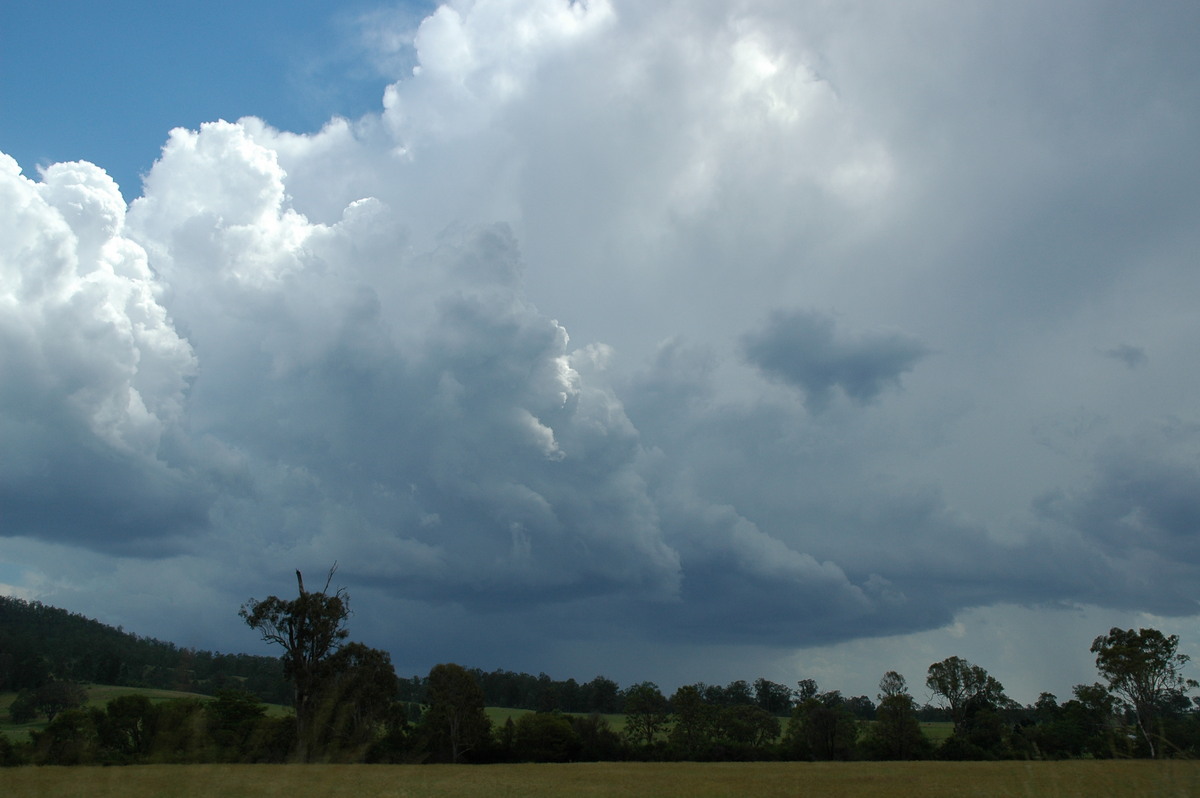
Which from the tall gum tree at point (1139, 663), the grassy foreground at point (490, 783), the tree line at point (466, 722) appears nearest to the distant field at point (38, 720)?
the tree line at point (466, 722)

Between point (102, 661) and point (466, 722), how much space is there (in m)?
103

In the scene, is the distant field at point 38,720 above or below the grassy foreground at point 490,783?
below

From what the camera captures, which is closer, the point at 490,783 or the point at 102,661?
the point at 490,783

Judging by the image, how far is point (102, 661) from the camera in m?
139

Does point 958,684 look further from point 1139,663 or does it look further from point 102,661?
point 102,661

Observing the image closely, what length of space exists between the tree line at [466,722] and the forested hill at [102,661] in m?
24.5

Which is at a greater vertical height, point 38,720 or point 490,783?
point 490,783

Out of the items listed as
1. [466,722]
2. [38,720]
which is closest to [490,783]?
[466,722]

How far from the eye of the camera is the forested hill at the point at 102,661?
109 meters

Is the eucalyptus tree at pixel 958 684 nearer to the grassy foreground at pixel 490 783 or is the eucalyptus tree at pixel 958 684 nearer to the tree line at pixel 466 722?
the tree line at pixel 466 722

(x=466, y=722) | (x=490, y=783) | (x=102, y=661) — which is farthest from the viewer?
(x=102, y=661)

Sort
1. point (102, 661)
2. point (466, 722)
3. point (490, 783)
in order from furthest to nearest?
point (102, 661) → point (466, 722) → point (490, 783)

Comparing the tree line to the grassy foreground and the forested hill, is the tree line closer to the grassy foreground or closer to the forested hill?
the grassy foreground

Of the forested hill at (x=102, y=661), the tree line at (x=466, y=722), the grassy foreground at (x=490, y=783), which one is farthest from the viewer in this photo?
the forested hill at (x=102, y=661)
